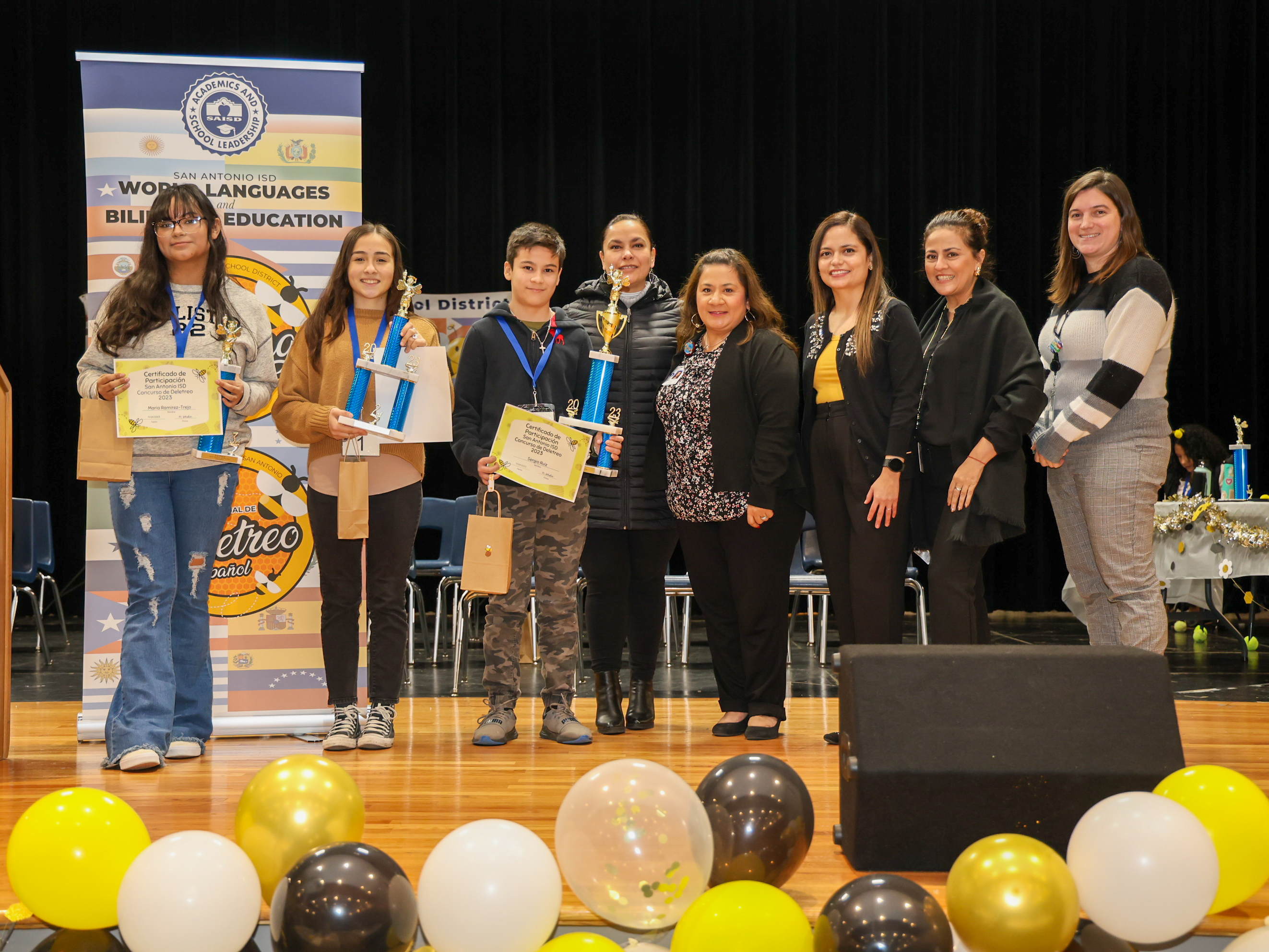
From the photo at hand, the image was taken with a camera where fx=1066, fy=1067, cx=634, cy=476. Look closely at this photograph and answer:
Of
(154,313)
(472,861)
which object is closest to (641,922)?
(472,861)

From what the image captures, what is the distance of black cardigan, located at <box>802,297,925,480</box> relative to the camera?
3.02m

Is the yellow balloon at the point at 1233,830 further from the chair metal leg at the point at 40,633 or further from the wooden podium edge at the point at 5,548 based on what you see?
the chair metal leg at the point at 40,633

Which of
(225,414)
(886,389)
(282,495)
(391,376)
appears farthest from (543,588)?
(886,389)

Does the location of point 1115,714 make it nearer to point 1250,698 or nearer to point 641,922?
point 641,922

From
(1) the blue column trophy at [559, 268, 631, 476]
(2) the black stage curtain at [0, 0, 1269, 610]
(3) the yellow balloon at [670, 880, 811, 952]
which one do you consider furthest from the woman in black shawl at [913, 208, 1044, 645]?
(2) the black stage curtain at [0, 0, 1269, 610]

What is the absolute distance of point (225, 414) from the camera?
2.96 metres

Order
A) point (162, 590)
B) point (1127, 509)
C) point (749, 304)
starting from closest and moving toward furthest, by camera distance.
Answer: point (1127, 509), point (162, 590), point (749, 304)

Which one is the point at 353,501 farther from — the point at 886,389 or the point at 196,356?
the point at 886,389

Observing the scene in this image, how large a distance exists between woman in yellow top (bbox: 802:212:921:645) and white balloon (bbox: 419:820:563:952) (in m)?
1.70

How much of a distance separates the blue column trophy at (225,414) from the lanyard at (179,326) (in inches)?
3.0

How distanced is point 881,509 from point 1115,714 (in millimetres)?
1193

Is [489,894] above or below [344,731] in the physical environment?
above

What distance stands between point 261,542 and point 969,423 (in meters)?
2.18

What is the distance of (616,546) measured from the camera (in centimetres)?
329
